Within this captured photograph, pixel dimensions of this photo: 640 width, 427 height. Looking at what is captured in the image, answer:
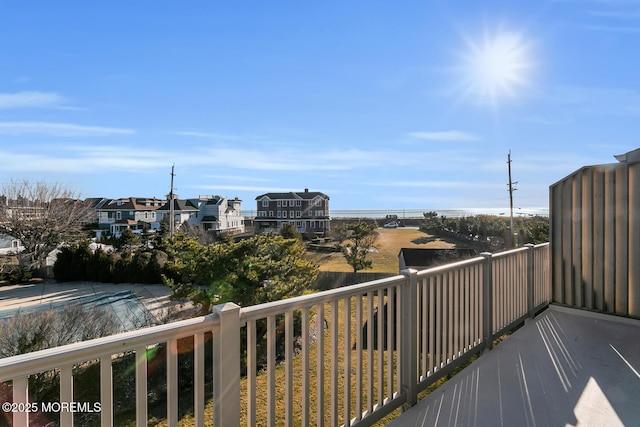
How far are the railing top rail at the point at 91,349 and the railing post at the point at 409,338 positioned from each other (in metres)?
1.29

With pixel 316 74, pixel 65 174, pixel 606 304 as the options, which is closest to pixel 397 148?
pixel 316 74

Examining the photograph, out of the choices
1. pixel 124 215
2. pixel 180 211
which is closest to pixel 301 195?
pixel 180 211

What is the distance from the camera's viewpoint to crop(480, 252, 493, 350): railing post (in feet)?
9.55

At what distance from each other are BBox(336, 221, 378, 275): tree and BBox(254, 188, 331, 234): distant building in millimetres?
11920

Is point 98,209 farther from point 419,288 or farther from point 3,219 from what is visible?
point 419,288

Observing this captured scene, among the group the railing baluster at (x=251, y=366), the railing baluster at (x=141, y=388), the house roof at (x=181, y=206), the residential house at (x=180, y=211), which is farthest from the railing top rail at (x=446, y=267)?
the house roof at (x=181, y=206)

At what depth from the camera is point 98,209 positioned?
28.9 metres

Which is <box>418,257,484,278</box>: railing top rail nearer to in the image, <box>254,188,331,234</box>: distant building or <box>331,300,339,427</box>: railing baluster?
<box>331,300,339,427</box>: railing baluster

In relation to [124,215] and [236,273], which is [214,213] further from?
[236,273]

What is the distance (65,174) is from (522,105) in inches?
924

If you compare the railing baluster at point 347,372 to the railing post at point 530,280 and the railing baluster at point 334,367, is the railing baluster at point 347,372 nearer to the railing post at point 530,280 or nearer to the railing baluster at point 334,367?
the railing baluster at point 334,367

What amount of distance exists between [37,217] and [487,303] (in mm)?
22408

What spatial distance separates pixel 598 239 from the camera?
12.1ft

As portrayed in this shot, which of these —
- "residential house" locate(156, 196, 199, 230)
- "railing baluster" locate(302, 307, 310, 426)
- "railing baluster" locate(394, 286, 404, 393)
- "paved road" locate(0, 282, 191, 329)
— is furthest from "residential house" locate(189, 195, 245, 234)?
"railing baluster" locate(302, 307, 310, 426)
